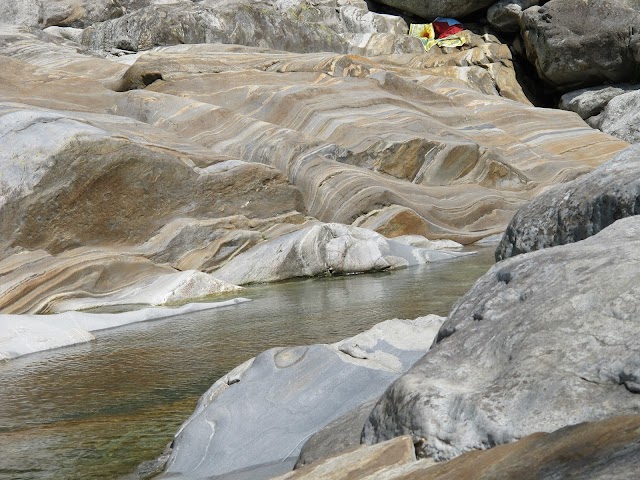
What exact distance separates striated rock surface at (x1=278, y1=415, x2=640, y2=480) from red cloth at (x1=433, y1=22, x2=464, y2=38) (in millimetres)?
24881

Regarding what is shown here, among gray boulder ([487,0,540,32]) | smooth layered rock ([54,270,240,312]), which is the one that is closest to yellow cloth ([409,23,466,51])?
gray boulder ([487,0,540,32])

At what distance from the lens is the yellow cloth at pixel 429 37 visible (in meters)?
25.4

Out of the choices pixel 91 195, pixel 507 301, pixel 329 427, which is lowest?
pixel 91 195

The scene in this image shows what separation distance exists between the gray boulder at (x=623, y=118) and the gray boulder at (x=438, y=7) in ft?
19.3

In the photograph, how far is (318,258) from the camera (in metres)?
11.5

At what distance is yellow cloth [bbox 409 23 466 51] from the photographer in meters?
25.4

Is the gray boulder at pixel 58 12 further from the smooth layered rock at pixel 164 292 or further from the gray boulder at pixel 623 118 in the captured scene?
the smooth layered rock at pixel 164 292

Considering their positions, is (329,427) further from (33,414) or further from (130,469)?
(33,414)

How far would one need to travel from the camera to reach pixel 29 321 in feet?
25.5

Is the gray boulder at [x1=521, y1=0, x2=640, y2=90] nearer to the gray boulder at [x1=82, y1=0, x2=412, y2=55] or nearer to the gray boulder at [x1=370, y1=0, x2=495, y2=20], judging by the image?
the gray boulder at [x1=370, y1=0, x2=495, y2=20]

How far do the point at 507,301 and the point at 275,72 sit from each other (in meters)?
14.7

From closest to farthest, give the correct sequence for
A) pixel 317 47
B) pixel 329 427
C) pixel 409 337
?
pixel 329 427
pixel 409 337
pixel 317 47

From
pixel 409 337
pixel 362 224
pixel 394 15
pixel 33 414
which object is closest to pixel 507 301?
pixel 409 337

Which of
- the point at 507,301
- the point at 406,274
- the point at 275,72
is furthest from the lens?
the point at 275,72
